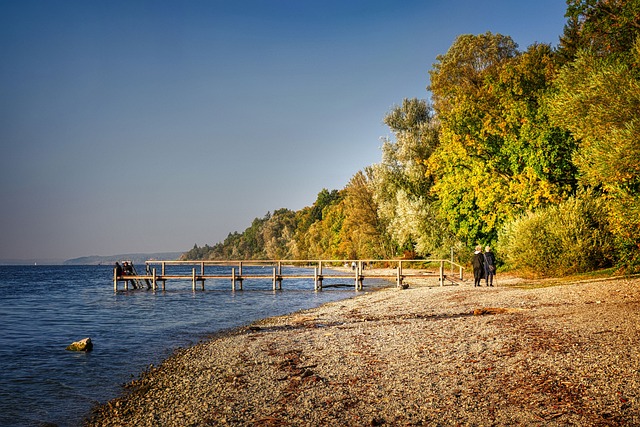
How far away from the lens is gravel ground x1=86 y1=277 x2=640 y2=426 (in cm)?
681

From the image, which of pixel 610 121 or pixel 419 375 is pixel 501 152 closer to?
pixel 610 121

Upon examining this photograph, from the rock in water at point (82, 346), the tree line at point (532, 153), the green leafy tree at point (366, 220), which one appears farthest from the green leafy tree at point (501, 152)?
the rock in water at point (82, 346)

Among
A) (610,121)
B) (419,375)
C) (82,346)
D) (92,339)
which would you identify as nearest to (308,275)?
(92,339)

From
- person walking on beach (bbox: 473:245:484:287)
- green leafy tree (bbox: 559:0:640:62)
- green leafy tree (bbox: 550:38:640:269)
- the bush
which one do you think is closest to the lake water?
person walking on beach (bbox: 473:245:484:287)

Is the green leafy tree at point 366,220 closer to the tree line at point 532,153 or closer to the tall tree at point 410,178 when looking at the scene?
the tree line at point 532,153

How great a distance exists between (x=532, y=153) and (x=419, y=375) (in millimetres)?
25529

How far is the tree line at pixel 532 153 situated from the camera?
18.0m

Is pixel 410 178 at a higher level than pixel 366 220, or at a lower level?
higher

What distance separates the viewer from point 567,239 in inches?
987

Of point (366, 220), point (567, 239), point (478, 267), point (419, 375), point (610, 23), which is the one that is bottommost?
point (419, 375)

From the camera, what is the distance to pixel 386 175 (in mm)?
49562

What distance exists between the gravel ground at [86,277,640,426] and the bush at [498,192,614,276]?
10.3 m

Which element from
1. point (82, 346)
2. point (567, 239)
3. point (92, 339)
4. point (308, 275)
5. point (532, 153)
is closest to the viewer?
point (82, 346)

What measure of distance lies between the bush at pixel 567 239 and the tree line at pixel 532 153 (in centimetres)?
6
